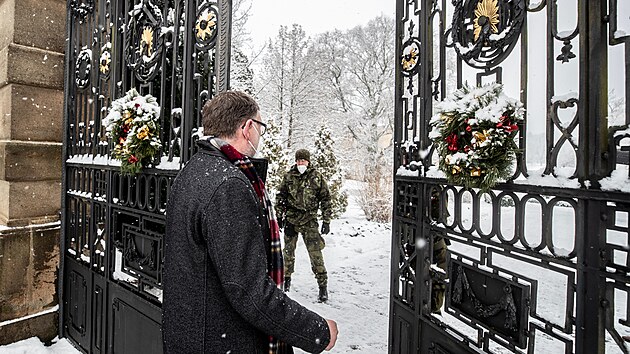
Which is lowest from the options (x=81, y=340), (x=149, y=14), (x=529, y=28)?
(x=81, y=340)

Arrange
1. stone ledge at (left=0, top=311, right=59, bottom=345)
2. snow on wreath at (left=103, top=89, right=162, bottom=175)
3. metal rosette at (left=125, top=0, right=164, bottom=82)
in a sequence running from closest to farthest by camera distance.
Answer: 1. snow on wreath at (left=103, top=89, right=162, bottom=175)
2. metal rosette at (left=125, top=0, right=164, bottom=82)
3. stone ledge at (left=0, top=311, right=59, bottom=345)

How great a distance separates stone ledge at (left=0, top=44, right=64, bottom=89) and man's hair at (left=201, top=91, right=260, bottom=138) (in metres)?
3.90

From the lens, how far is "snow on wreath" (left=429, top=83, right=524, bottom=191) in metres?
1.92

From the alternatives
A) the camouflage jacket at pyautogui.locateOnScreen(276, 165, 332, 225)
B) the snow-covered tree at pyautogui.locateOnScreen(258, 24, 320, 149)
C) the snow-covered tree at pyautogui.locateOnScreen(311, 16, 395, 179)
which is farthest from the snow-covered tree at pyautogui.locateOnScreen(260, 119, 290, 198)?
the camouflage jacket at pyautogui.locateOnScreen(276, 165, 332, 225)

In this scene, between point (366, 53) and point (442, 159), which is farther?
point (366, 53)

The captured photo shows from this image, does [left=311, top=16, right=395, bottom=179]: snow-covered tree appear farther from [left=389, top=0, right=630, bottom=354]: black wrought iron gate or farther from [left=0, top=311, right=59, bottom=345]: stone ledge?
[left=389, top=0, right=630, bottom=354]: black wrought iron gate

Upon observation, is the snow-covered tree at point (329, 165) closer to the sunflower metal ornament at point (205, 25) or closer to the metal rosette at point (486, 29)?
the sunflower metal ornament at point (205, 25)

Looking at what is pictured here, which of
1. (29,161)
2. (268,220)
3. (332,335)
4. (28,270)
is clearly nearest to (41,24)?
(29,161)

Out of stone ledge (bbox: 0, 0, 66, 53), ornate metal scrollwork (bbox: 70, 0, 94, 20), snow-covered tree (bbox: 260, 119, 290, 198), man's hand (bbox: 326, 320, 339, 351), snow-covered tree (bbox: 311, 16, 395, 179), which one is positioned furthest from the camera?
snow-covered tree (bbox: 311, 16, 395, 179)

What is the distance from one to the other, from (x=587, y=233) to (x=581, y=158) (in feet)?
0.98

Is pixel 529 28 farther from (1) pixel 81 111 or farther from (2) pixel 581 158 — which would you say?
(1) pixel 81 111

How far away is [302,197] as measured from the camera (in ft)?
21.3

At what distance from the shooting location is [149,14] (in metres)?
3.83

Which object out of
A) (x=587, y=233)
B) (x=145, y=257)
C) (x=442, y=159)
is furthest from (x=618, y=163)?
(x=145, y=257)
